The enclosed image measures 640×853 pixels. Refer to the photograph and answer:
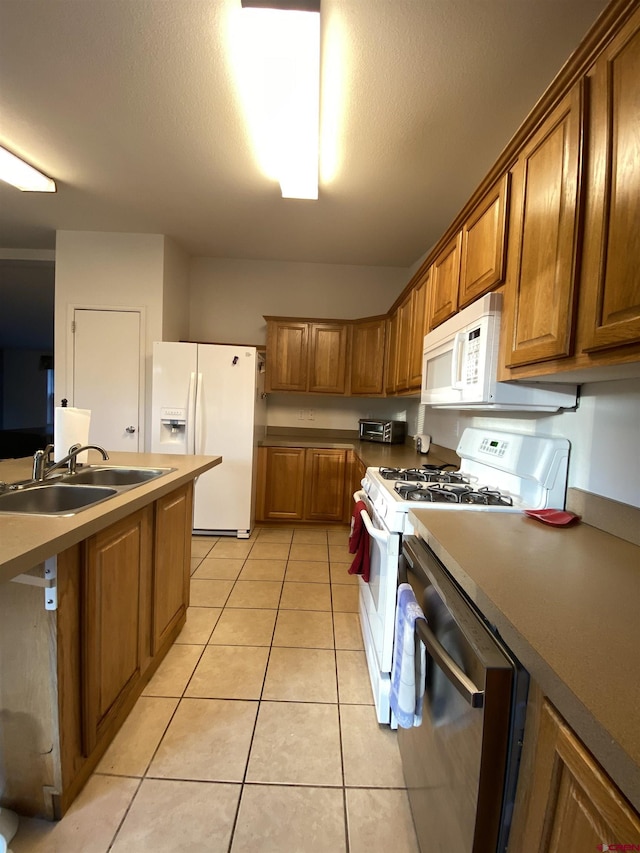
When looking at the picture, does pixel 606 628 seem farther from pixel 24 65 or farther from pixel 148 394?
pixel 148 394

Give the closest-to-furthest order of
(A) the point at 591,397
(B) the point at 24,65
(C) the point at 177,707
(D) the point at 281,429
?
(A) the point at 591,397 < (C) the point at 177,707 < (B) the point at 24,65 < (D) the point at 281,429

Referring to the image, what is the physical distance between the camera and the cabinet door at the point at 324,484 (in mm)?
3559

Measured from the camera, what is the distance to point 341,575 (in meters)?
2.66

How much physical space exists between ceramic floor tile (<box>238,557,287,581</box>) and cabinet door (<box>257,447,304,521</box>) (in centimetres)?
76

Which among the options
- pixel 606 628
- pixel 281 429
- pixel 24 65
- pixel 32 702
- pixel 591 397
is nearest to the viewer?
pixel 606 628

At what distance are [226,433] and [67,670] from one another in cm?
230

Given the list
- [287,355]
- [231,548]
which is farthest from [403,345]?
[231,548]

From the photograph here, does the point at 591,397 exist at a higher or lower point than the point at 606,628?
higher

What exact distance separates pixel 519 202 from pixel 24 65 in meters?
2.23

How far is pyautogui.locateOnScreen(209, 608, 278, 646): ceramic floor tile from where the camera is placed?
1.89 m

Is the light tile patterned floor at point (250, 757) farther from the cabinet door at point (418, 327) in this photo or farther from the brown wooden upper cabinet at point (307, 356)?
the brown wooden upper cabinet at point (307, 356)

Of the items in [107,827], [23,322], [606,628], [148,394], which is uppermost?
[23,322]

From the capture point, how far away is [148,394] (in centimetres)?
350

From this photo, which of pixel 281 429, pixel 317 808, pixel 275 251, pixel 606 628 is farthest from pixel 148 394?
pixel 606 628
